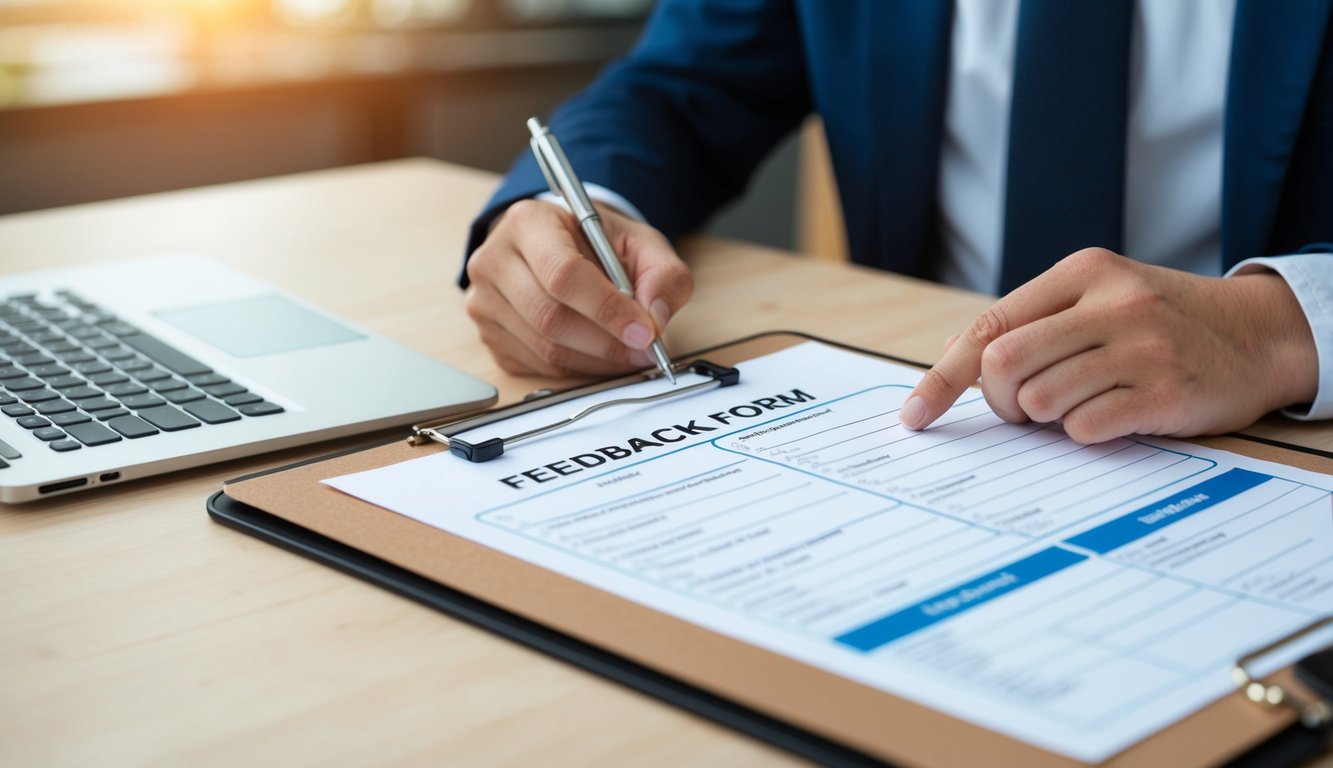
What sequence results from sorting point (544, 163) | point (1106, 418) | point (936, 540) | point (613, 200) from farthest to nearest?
point (613, 200), point (544, 163), point (1106, 418), point (936, 540)

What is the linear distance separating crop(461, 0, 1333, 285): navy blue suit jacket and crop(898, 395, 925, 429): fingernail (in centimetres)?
39

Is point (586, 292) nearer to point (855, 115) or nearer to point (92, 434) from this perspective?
point (92, 434)

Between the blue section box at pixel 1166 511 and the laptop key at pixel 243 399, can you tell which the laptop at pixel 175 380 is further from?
the blue section box at pixel 1166 511

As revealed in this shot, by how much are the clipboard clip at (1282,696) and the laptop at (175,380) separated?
0.43 metres

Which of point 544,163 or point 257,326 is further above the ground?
point 544,163

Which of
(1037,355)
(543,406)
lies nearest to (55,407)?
(543,406)

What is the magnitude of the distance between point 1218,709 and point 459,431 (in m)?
0.38

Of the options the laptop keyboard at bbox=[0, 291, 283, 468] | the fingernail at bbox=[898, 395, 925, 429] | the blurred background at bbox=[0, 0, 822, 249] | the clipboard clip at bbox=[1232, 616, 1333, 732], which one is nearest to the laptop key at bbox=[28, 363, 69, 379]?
the laptop keyboard at bbox=[0, 291, 283, 468]

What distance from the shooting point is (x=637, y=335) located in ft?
2.46

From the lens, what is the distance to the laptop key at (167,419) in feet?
2.19

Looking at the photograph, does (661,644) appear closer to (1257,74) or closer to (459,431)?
(459,431)

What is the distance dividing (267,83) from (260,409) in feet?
8.13

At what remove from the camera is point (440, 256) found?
43.5 inches

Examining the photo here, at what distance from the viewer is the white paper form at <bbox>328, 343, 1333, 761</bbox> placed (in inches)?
17.0
